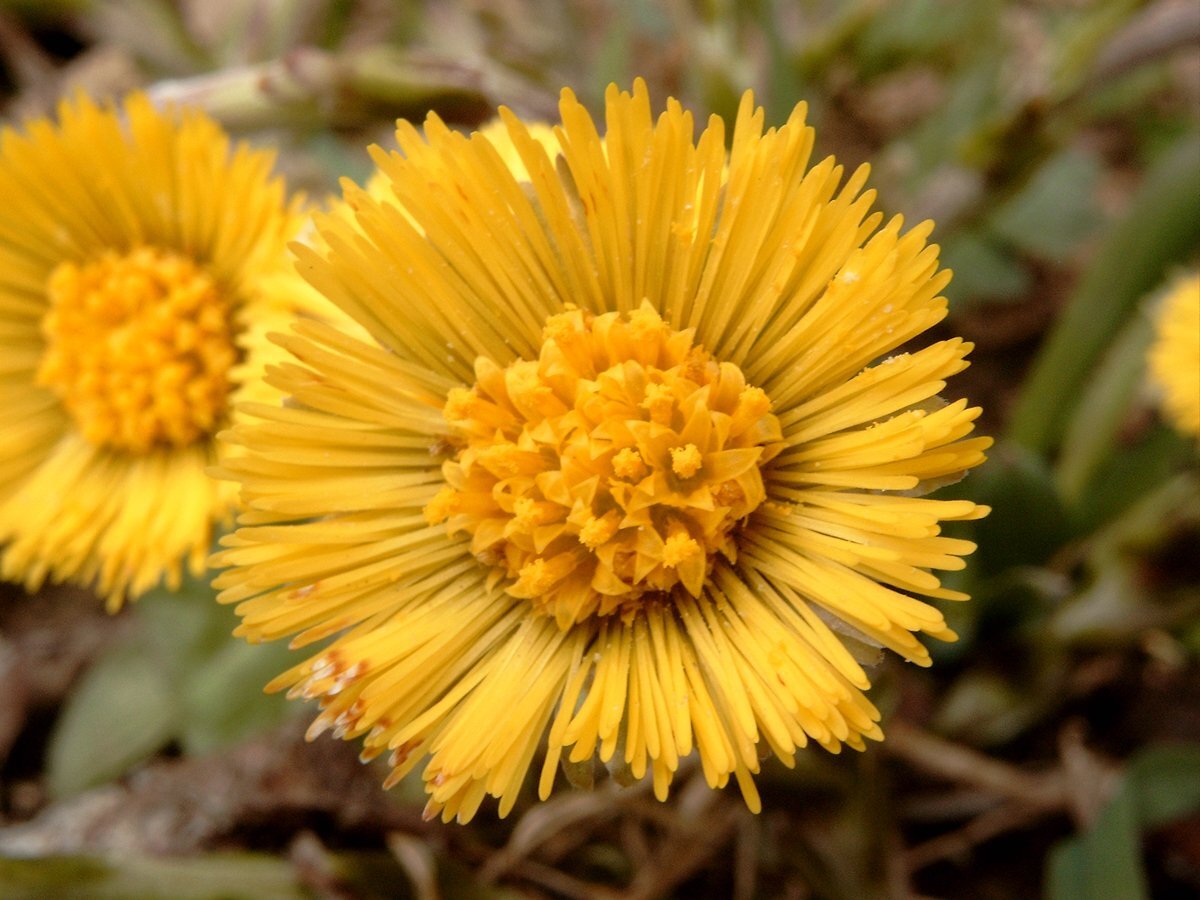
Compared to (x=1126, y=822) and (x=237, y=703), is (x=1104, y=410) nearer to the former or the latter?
(x=1126, y=822)

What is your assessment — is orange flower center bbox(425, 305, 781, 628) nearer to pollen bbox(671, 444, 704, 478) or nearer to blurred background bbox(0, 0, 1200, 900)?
pollen bbox(671, 444, 704, 478)

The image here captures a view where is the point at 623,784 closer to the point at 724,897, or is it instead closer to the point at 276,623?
the point at 276,623

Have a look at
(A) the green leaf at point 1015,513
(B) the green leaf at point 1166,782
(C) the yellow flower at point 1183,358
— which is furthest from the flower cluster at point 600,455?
(B) the green leaf at point 1166,782

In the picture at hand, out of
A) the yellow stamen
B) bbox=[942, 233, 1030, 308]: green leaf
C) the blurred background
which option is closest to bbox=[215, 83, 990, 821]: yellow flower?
the yellow stamen

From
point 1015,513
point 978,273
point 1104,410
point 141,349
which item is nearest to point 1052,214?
point 978,273

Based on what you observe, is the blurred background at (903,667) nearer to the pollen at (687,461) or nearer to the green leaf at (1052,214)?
the green leaf at (1052,214)

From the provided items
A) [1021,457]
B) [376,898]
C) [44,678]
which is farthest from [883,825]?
[44,678]
